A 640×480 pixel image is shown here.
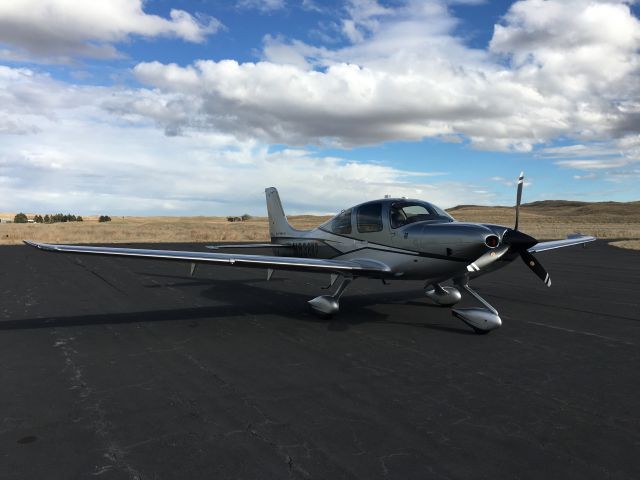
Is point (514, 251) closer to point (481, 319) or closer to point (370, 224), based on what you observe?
point (481, 319)

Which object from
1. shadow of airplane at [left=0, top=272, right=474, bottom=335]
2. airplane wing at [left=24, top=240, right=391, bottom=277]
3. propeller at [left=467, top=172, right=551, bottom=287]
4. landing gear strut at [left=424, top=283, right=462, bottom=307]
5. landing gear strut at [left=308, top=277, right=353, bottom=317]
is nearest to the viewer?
propeller at [left=467, top=172, right=551, bottom=287]

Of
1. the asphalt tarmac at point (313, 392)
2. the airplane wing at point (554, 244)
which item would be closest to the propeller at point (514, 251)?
the asphalt tarmac at point (313, 392)

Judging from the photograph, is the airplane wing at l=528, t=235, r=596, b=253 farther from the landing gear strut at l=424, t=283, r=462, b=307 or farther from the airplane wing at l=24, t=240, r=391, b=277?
the airplane wing at l=24, t=240, r=391, b=277

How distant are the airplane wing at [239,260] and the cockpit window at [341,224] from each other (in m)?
1.10

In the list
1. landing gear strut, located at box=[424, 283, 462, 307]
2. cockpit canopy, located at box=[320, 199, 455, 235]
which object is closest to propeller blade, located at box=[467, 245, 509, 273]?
cockpit canopy, located at box=[320, 199, 455, 235]

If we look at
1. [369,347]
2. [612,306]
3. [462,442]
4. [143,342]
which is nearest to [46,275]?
[143,342]

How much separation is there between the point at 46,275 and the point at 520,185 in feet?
55.4

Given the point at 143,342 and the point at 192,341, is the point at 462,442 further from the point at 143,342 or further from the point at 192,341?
the point at 143,342

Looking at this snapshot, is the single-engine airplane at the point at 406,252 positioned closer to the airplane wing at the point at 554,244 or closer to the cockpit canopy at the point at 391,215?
the cockpit canopy at the point at 391,215

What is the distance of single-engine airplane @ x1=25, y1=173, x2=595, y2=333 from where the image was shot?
797cm

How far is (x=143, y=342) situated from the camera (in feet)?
25.7

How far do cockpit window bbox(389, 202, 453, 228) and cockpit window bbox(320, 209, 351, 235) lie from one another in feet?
4.16

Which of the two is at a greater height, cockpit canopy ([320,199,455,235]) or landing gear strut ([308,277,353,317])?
cockpit canopy ([320,199,455,235])

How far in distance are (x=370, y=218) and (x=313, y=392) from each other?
517cm
